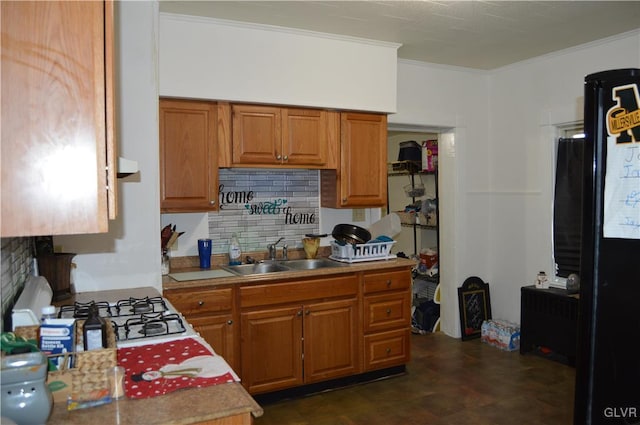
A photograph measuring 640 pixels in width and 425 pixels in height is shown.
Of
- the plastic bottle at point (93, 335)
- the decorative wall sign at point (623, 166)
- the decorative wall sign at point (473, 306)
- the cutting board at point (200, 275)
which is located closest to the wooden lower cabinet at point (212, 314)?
the cutting board at point (200, 275)

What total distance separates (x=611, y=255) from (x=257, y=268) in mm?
2259

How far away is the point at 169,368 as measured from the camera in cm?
149

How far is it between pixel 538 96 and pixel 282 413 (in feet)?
10.8

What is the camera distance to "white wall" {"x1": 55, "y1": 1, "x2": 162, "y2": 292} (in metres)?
2.78

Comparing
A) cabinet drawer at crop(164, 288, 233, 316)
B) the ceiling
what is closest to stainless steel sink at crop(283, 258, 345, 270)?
cabinet drawer at crop(164, 288, 233, 316)

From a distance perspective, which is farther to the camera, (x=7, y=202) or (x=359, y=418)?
(x=359, y=418)

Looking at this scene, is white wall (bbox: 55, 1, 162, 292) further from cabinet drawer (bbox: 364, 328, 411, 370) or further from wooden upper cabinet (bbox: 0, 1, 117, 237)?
wooden upper cabinet (bbox: 0, 1, 117, 237)

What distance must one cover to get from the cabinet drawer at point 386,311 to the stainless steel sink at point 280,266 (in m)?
0.37

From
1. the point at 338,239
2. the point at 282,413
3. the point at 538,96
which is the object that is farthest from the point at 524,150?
the point at 282,413

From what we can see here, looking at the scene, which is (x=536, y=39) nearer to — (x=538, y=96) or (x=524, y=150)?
(x=538, y=96)

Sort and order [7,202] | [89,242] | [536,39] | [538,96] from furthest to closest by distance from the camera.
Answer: [538,96] → [536,39] → [89,242] → [7,202]

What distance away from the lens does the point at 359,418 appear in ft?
9.89

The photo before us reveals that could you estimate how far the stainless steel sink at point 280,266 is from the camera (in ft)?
11.4

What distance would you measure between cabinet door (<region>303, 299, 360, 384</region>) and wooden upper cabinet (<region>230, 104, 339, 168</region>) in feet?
3.43
